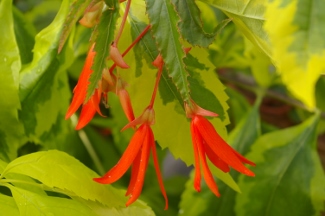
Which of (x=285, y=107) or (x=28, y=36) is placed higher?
(x=28, y=36)

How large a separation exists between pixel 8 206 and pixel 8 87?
0.48 feet

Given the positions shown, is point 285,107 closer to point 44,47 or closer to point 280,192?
point 280,192

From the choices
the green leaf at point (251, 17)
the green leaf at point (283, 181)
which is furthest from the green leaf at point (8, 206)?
the green leaf at point (283, 181)

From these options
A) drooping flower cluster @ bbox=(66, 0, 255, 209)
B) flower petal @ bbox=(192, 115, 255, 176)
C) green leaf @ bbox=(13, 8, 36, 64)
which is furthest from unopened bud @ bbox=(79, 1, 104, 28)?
green leaf @ bbox=(13, 8, 36, 64)

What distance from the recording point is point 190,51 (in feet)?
1.45

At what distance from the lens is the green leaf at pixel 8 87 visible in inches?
19.6

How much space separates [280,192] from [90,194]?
318 millimetres

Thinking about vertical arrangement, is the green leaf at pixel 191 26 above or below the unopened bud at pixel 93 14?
below

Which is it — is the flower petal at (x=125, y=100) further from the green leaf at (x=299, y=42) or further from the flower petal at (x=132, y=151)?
the green leaf at (x=299, y=42)

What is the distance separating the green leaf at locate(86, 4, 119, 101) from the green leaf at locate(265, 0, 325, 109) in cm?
12

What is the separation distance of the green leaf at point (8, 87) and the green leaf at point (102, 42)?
17cm

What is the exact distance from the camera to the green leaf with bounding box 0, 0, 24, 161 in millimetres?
498

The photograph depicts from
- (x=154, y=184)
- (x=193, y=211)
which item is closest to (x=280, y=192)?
(x=193, y=211)

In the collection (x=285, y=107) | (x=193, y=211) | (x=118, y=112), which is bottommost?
(x=285, y=107)
